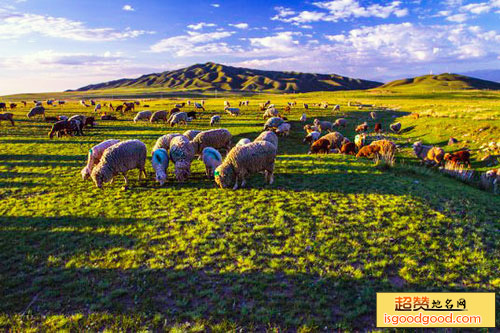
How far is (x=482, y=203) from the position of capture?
11305 millimetres

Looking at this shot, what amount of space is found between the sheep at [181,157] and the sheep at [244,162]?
253 cm

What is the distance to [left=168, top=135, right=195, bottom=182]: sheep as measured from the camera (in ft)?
47.4

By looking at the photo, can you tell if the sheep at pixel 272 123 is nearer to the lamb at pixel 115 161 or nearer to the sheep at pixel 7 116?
the lamb at pixel 115 161

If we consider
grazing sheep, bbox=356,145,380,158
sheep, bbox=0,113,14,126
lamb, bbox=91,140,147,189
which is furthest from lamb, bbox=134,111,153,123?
grazing sheep, bbox=356,145,380,158

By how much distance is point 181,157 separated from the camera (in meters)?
14.8

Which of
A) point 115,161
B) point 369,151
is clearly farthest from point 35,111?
point 369,151

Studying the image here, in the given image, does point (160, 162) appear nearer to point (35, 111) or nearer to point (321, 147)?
point (321, 147)

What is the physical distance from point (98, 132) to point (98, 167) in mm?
20795

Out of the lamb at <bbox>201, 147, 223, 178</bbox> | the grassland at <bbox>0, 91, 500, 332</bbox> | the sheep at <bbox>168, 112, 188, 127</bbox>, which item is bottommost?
the grassland at <bbox>0, 91, 500, 332</bbox>

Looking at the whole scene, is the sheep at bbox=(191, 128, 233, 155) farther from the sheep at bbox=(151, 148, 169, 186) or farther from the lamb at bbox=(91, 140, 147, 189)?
the lamb at bbox=(91, 140, 147, 189)

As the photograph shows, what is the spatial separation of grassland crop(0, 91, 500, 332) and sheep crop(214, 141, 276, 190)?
0.86m

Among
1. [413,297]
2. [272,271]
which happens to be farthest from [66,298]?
[413,297]

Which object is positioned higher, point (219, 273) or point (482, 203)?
point (482, 203)

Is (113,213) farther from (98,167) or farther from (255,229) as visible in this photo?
(255,229)
